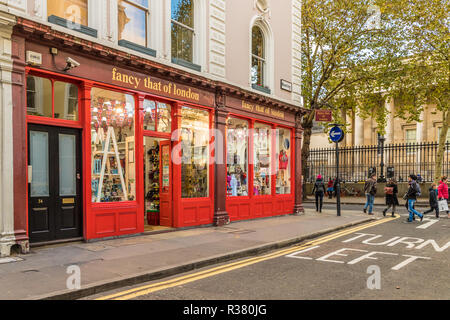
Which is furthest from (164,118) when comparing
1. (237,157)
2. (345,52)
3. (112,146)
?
(345,52)

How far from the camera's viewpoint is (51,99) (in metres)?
8.65

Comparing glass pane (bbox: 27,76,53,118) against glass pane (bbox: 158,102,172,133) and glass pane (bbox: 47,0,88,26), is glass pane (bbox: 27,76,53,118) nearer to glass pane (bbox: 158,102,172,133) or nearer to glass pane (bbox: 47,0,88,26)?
glass pane (bbox: 47,0,88,26)

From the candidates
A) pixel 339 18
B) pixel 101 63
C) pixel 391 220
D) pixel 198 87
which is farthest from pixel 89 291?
pixel 339 18

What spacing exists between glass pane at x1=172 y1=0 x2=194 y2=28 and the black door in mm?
5049

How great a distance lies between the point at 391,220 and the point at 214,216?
23.3 ft

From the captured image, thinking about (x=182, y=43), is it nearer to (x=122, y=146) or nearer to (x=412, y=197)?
(x=122, y=146)

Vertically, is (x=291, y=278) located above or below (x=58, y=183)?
below

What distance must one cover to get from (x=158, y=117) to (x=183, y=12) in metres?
3.53

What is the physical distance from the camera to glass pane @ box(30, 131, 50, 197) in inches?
330

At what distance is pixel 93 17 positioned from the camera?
9.50 m

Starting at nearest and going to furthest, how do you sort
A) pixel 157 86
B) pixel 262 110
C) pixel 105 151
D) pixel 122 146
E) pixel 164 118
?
pixel 105 151, pixel 122 146, pixel 157 86, pixel 164 118, pixel 262 110

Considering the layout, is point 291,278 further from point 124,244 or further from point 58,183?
point 58,183

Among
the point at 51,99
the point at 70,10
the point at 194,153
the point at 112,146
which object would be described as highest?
the point at 70,10

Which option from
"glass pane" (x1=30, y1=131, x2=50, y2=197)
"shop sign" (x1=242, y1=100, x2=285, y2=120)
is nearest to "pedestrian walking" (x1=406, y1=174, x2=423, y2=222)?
"shop sign" (x1=242, y1=100, x2=285, y2=120)
